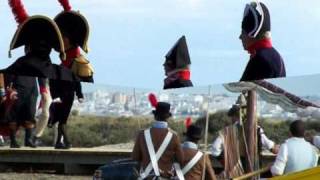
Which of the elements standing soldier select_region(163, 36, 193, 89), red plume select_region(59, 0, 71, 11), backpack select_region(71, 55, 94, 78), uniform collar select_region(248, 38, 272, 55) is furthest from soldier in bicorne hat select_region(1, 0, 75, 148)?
uniform collar select_region(248, 38, 272, 55)

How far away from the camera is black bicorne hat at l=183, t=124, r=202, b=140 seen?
30.2ft

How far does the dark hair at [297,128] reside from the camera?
29.9 ft

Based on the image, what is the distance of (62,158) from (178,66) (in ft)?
14.5

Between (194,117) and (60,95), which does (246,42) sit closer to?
(194,117)

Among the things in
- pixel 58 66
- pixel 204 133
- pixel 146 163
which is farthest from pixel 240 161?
pixel 58 66

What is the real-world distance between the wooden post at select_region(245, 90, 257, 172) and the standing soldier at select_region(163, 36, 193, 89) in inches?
43.8

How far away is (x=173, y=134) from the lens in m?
9.06

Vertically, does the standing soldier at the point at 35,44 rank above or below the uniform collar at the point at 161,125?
above

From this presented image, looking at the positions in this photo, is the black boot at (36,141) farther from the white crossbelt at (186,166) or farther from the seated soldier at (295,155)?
the seated soldier at (295,155)

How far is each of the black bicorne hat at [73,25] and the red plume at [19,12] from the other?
68 centimetres

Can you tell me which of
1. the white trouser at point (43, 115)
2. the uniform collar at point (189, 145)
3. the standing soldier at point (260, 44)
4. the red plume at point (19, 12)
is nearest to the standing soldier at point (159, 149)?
the uniform collar at point (189, 145)

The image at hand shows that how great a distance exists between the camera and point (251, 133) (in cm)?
963

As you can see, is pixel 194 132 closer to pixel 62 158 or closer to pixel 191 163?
pixel 191 163

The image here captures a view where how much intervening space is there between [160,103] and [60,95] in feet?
9.42
